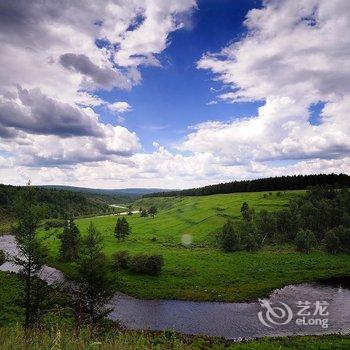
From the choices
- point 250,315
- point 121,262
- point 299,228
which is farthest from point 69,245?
point 299,228

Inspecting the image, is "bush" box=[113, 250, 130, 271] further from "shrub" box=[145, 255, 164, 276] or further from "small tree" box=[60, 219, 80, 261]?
"small tree" box=[60, 219, 80, 261]

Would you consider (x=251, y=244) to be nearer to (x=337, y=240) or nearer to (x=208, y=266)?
(x=337, y=240)

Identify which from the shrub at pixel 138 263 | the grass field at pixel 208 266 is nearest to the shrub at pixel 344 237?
the grass field at pixel 208 266

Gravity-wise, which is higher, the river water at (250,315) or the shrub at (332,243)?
the shrub at (332,243)

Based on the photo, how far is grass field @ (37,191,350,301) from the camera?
217 feet

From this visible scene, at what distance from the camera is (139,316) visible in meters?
53.9

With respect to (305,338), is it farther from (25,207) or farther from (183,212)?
(183,212)

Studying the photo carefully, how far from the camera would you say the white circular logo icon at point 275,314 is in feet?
161

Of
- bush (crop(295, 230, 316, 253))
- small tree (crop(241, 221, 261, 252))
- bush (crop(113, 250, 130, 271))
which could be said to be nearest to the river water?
bush (crop(113, 250, 130, 271))

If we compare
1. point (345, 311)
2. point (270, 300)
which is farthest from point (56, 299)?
point (345, 311)

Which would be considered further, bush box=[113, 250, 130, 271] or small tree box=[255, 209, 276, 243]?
small tree box=[255, 209, 276, 243]

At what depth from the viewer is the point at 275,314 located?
5331cm

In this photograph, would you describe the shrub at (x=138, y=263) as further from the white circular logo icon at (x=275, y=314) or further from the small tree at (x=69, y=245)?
the white circular logo icon at (x=275, y=314)

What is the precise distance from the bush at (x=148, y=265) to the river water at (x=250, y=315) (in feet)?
40.4
